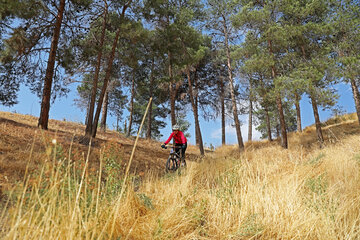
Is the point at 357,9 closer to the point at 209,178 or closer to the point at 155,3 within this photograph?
the point at 155,3

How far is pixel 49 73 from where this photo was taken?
1102 centimetres

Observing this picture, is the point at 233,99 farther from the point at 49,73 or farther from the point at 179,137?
the point at 49,73

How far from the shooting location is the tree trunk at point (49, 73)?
1102cm

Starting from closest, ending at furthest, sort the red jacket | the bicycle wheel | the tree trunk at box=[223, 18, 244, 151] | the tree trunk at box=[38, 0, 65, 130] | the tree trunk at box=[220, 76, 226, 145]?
the bicycle wheel
the red jacket
the tree trunk at box=[38, 0, 65, 130]
the tree trunk at box=[223, 18, 244, 151]
the tree trunk at box=[220, 76, 226, 145]

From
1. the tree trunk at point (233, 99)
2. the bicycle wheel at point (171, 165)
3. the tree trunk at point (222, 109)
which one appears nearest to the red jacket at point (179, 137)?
the bicycle wheel at point (171, 165)

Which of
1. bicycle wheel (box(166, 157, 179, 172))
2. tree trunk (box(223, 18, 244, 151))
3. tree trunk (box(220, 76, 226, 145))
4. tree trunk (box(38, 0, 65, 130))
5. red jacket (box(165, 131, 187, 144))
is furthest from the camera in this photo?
tree trunk (box(220, 76, 226, 145))

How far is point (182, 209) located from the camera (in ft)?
9.43

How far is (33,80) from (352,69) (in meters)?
17.4

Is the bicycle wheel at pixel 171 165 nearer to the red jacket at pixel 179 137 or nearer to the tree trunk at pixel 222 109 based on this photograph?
the red jacket at pixel 179 137

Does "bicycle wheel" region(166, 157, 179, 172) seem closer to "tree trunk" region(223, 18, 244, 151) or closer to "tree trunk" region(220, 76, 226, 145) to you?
"tree trunk" region(223, 18, 244, 151)

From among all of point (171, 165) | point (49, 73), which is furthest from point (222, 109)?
point (49, 73)

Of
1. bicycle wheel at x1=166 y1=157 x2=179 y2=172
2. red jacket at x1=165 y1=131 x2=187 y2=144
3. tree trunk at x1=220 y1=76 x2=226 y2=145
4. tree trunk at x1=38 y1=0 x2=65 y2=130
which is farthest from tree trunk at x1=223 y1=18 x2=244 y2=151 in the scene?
tree trunk at x1=38 y1=0 x2=65 y2=130

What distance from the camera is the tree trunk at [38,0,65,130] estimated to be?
11.0m

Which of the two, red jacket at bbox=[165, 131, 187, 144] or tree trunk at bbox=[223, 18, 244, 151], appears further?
tree trunk at bbox=[223, 18, 244, 151]
